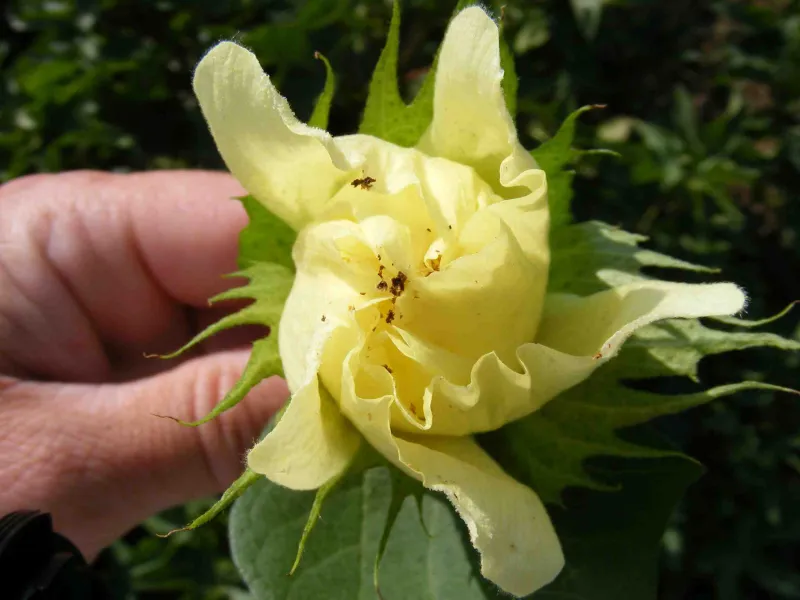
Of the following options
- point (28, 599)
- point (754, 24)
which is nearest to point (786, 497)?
point (754, 24)

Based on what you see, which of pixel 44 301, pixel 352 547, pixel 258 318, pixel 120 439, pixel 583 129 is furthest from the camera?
pixel 583 129

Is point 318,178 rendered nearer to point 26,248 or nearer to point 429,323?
point 429,323

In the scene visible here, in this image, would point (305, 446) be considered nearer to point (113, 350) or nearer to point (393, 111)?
point (393, 111)

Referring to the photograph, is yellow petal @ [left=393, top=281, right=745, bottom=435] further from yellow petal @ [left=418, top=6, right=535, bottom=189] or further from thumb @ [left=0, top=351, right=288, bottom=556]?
thumb @ [left=0, top=351, right=288, bottom=556]

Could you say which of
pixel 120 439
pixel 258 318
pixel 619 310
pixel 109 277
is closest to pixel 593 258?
pixel 619 310

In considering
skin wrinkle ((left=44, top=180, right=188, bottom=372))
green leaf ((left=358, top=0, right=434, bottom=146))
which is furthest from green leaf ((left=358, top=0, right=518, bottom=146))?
skin wrinkle ((left=44, top=180, right=188, bottom=372))

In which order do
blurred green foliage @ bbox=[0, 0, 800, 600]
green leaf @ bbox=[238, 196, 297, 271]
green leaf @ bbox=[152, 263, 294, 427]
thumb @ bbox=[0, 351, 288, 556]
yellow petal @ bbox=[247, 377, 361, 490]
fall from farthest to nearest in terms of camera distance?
blurred green foliage @ bbox=[0, 0, 800, 600] → thumb @ bbox=[0, 351, 288, 556] → green leaf @ bbox=[238, 196, 297, 271] → green leaf @ bbox=[152, 263, 294, 427] → yellow petal @ bbox=[247, 377, 361, 490]
